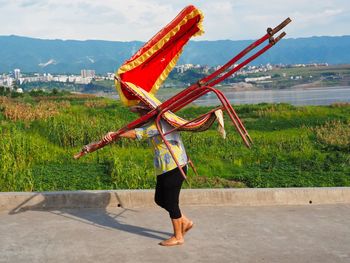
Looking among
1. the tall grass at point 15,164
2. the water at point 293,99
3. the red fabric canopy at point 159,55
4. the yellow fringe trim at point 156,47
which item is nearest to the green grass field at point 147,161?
the tall grass at point 15,164

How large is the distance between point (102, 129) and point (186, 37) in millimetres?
10650

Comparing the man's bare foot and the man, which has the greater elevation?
the man

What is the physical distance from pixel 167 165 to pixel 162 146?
20 centimetres

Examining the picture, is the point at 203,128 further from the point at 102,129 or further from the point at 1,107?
the point at 1,107

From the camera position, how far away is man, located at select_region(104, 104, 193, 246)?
15.8 ft

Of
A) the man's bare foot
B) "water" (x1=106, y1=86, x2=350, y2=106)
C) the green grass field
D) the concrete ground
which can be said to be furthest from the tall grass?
"water" (x1=106, y1=86, x2=350, y2=106)

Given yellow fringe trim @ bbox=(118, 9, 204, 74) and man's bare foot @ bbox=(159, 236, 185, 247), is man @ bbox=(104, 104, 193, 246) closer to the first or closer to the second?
man's bare foot @ bbox=(159, 236, 185, 247)

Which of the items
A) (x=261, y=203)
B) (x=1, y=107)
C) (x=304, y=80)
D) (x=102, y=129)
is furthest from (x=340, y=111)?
(x=304, y=80)

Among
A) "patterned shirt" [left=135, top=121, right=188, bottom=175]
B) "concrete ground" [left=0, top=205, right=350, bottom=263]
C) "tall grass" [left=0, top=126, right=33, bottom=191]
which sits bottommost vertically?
"concrete ground" [left=0, top=205, right=350, bottom=263]

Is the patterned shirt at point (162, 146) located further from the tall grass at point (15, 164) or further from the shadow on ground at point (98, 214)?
the tall grass at point (15, 164)

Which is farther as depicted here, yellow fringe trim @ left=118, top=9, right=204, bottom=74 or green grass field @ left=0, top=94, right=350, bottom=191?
green grass field @ left=0, top=94, right=350, bottom=191

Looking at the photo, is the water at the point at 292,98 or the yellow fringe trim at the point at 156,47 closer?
the yellow fringe trim at the point at 156,47

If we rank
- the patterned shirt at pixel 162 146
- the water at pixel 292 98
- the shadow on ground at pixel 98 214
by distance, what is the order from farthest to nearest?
the water at pixel 292 98
the shadow on ground at pixel 98 214
the patterned shirt at pixel 162 146

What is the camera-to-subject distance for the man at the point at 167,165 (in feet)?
15.8
